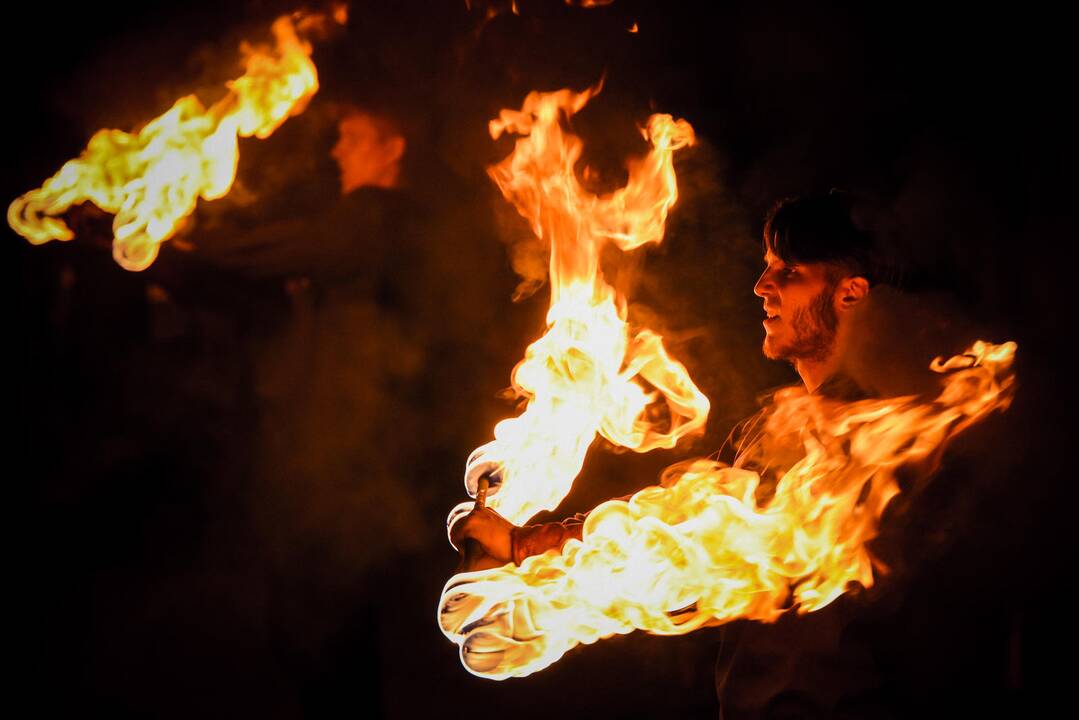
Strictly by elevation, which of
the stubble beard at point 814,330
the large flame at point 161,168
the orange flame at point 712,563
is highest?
the large flame at point 161,168

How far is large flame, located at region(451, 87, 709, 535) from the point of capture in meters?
3.31

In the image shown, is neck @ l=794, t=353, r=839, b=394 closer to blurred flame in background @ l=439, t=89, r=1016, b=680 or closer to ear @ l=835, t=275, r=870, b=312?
blurred flame in background @ l=439, t=89, r=1016, b=680

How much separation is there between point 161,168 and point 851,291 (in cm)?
298

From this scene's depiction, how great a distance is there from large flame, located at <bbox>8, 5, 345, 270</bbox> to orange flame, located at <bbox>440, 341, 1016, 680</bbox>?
7.60 ft

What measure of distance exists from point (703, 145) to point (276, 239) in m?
2.18

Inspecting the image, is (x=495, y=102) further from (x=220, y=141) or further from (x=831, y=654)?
(x=831, y=654)

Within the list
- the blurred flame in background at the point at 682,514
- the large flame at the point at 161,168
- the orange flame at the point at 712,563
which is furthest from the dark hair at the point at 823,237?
the large flame at the point at 161,168

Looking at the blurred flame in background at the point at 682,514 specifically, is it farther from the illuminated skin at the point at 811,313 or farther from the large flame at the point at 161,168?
the large flame at the point at 161,168

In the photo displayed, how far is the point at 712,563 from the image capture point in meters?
2.75

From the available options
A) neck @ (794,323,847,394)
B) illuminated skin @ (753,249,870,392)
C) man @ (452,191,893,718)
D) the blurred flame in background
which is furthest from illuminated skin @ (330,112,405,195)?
neck @ (794,323,847,394)

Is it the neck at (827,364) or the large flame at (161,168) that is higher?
the large flame at (161,168)

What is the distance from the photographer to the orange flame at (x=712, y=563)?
2684 mm

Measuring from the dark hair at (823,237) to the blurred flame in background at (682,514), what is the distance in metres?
0.50

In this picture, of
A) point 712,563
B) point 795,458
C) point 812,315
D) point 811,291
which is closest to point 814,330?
point 812,315
